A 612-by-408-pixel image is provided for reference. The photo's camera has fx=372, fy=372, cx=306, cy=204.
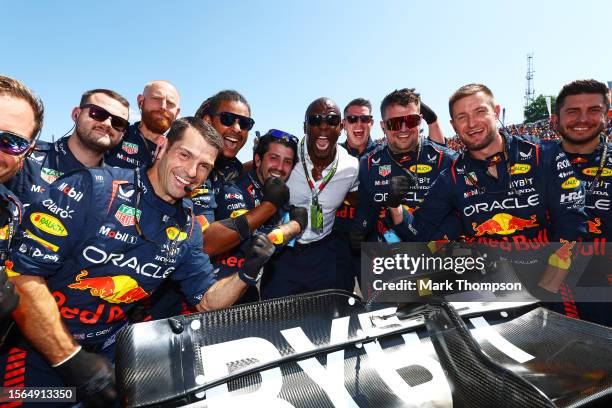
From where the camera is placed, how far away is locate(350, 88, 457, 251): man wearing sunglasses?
3838 mm

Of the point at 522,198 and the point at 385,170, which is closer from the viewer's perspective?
the point at 522,198

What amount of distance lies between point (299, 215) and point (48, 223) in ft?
6.33

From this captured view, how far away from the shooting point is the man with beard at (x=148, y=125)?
4359mm

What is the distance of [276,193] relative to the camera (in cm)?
316

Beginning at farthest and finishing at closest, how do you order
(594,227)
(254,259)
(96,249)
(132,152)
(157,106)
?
1. (157,106)
2. (132,152)
3. (594,227)
4. (254,259)
5. (96,249)

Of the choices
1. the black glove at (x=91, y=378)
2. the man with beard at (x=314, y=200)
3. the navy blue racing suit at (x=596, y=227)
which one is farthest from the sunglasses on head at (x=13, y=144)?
the navy blue racing suit at (x=596, y=227)

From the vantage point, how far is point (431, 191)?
3.38 m

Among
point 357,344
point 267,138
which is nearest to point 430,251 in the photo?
point 267,138

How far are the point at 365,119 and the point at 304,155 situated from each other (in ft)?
7.01

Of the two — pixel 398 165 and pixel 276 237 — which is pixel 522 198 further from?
pixel 276 237

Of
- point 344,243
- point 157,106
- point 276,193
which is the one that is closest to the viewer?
point 276,193

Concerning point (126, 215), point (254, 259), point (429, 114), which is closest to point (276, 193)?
point (254, 259)

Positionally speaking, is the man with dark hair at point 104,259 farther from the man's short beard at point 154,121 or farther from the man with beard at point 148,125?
the man's short beard at point 154,121

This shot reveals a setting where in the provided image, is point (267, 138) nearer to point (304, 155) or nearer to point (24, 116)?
point (304, 155)
